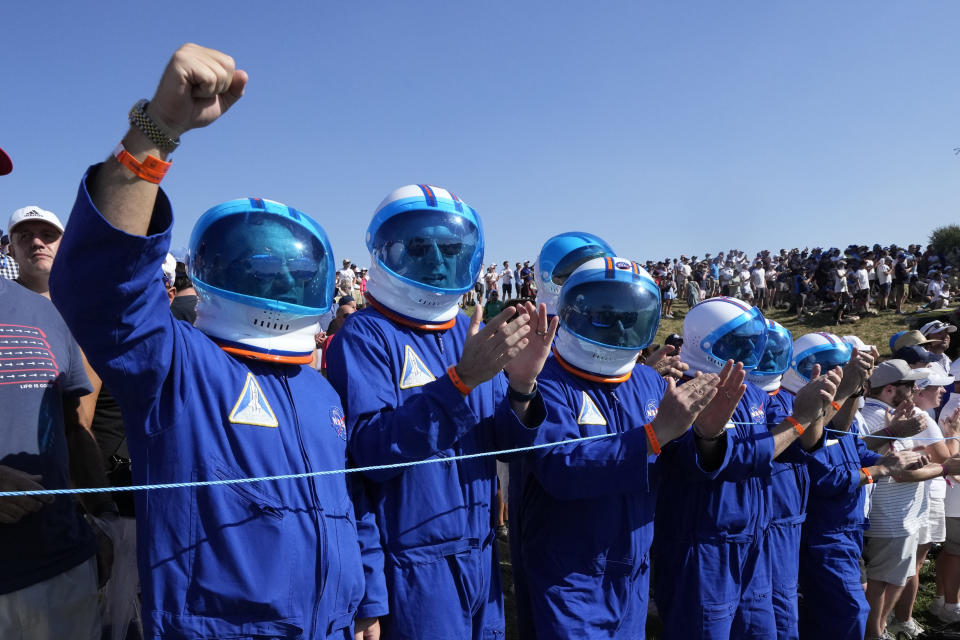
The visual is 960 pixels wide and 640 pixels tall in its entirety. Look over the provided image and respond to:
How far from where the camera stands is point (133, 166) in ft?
4.47

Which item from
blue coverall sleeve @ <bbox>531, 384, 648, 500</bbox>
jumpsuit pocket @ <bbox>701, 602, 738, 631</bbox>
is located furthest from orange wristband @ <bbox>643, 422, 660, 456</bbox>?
jumpsuit pocket @ <bbox>701, 602, 738, 631</bbox>

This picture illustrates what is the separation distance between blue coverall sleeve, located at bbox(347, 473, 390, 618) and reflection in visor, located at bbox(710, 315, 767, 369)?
252 centimetres

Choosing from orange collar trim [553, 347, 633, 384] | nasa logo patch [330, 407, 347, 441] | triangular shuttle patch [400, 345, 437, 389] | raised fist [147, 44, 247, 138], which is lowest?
nasa logo patch [330, 407, 347, 441]

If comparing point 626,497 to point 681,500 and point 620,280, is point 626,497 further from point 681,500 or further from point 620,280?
point 620,280

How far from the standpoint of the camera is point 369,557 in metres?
2.19

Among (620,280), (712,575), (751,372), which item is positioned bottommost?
(712,575)

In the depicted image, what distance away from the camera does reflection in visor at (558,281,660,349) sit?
3023 millimetres

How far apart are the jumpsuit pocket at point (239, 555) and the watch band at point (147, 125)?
2.88 ft

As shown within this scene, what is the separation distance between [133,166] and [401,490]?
1425mm

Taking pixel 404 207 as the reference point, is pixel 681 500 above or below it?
below

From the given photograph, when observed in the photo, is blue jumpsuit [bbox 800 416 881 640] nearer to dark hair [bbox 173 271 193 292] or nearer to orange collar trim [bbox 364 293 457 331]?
orange collar trim [bbox 364 293 457 331]

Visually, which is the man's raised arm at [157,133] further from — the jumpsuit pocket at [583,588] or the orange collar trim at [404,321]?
the jumpsuit pocket at [583,588]

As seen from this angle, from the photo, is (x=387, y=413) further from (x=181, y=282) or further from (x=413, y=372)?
(x=181, y=282)

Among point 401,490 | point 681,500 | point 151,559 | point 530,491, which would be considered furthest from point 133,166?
point 681,500
